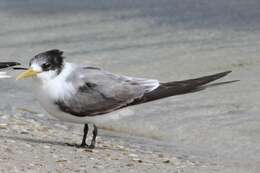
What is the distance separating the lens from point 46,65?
21.4 ft

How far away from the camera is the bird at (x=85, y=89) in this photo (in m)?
6.48

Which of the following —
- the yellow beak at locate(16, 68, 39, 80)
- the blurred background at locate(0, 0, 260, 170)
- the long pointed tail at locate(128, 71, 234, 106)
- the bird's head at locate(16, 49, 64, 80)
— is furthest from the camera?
the blurred background at locate(0, 0, 260, 170)

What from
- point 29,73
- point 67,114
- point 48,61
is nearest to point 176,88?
point 67,114

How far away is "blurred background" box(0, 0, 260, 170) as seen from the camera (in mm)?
7129

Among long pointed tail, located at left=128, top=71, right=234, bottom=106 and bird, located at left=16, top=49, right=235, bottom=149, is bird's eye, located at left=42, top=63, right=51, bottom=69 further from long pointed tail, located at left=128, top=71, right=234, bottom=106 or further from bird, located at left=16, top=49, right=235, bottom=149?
long pointed tail, located at left=128, top=71, right=234, bottom=106

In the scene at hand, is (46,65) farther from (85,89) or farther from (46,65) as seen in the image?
(85,89)

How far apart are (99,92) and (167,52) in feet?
7.79

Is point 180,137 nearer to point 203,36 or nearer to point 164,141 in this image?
point 164,141

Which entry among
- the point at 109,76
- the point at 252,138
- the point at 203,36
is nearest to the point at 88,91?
the point at 109,76

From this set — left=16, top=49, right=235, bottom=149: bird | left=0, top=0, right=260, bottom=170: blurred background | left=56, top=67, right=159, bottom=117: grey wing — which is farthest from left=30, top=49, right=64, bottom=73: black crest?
left=0, top=0, right=260, bottom=170: blurred background

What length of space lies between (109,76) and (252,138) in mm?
1037

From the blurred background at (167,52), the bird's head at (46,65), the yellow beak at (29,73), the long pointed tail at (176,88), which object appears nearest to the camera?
the yellow beak at (29,73)

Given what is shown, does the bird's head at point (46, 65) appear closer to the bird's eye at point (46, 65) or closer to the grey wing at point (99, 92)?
the bird's eye at point (46, 65)

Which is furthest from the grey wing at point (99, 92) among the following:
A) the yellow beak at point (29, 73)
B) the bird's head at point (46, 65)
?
the yellow beak at point (29, 73)
